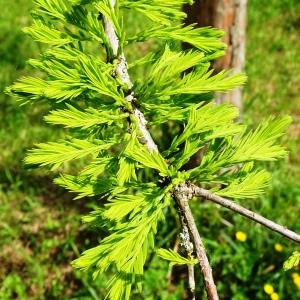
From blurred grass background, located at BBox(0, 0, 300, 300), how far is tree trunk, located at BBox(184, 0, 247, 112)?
987 mm

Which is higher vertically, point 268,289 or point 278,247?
point 278,247

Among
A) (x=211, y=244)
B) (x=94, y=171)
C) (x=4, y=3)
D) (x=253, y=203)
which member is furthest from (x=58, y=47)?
(x=4, y=3)

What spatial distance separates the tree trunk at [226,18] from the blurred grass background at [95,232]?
3.24 ft

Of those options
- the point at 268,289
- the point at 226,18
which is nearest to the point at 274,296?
the point at 268,289

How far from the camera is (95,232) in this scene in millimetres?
3143

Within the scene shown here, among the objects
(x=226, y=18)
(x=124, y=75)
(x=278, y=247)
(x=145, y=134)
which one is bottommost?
(x=278, y=247)

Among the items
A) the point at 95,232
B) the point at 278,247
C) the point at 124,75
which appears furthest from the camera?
the point at 95,232

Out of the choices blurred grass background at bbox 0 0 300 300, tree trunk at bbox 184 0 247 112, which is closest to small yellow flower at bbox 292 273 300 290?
blurred grass background at bbox 0 0 300 300

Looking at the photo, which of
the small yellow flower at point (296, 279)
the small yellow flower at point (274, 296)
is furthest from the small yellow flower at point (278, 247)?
the small yellow flower at point (274, 296)

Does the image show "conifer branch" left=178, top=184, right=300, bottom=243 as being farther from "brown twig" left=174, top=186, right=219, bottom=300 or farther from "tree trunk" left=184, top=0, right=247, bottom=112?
"tree trunk" left=184, top=0, right=247, bottom=112

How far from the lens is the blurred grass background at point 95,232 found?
283 cm

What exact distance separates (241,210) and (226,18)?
182 centimetres

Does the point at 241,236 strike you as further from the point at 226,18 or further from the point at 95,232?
the point at 226,18

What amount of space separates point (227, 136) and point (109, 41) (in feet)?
1.19
